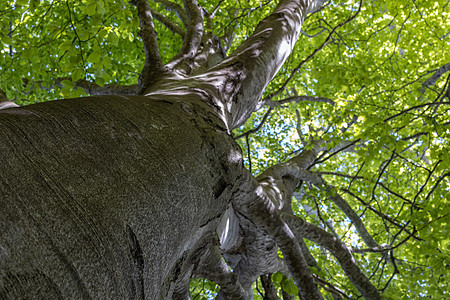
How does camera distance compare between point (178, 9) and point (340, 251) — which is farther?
point (178, 9)

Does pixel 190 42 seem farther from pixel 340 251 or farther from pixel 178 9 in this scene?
pixel 178 9

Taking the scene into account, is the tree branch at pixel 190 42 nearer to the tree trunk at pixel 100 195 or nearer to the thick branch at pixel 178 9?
the tree trunk at pixel 100 195

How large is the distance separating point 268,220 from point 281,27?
1568 mm

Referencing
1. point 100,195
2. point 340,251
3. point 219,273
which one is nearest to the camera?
point 100,195

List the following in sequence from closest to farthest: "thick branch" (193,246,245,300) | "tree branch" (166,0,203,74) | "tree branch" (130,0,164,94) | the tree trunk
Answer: the tree trunk, "thick branch" (193,246,245,300), "tree branch" (130,0,164,94), "tree branch" (166,0,203,74)

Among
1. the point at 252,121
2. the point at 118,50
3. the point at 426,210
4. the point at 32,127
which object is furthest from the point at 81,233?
the point at 252,121

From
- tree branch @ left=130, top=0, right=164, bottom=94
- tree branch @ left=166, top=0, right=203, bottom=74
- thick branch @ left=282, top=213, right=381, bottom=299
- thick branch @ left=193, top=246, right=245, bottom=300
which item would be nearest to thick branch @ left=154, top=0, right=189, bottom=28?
tree branch @ left=166, top=0, right=203, bottom=74

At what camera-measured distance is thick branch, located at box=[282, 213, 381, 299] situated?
2508 mm

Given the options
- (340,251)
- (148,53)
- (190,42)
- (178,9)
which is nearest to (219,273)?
(340,251)

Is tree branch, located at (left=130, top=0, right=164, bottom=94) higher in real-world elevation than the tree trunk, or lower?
higher

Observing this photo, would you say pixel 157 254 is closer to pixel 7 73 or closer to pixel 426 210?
pixel 426 210

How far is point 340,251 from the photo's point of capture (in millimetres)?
2576

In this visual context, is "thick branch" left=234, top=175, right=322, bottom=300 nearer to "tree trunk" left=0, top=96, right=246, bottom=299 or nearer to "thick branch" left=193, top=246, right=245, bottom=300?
"thick branch" left=193, top=246, right=245, bottom=300

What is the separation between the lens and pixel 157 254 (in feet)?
3.19
